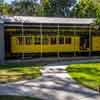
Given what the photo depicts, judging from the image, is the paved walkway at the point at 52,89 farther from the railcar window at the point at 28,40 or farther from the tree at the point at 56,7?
the tree at the point at 56,7

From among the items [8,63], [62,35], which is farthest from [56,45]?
[8,63]

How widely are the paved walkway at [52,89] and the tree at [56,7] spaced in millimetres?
46843

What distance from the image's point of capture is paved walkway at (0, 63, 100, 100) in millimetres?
12594

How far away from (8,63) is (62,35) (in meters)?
6.10

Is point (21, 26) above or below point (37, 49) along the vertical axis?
above

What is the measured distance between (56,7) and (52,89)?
5518cm

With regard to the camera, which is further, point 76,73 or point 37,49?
point 37,49

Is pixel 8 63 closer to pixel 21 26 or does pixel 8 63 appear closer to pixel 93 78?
pixel 21 26

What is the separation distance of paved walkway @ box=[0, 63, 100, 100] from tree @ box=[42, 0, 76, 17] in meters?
46.8

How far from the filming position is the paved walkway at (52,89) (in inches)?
496

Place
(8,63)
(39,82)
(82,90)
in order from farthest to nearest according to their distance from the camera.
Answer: (8,63) < (39,82) < (82,90)

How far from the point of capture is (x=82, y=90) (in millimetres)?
13789

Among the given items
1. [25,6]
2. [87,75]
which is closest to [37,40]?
[87,75]

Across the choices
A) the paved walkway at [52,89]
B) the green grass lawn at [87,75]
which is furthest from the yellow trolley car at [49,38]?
the paved walkway at [52,89]
